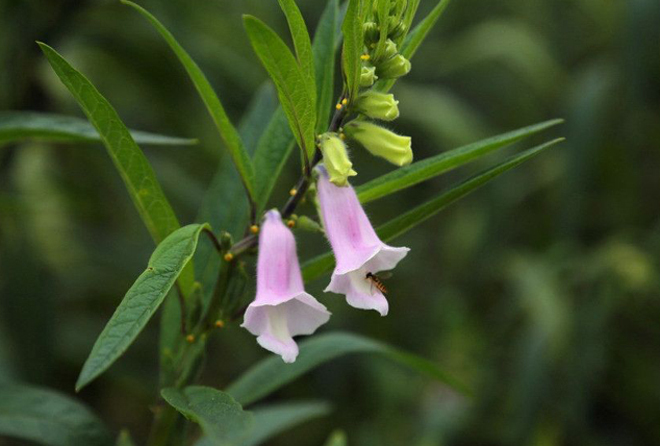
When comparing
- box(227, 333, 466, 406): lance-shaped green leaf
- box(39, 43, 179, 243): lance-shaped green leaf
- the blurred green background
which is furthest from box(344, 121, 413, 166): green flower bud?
the blurred green background

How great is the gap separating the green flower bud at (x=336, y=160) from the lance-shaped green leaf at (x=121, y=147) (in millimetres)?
253

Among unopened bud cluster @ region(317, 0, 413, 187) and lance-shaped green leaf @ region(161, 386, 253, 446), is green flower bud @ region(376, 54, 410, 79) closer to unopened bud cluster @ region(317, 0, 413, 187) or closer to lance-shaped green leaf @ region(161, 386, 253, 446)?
unopened bud cluster @ region(317, 0, 413, 187)

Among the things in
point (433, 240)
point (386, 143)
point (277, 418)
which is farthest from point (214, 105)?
point (433, 240)

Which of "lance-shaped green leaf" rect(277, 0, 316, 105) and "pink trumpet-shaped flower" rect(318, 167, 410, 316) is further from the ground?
"lance-shaped green leaf" rect(277, 0, 316, 105)

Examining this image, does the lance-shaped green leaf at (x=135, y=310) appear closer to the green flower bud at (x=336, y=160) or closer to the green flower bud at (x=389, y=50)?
the green flower bud at (x=336, y=160)

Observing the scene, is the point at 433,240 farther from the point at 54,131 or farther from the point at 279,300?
the point at 279,300

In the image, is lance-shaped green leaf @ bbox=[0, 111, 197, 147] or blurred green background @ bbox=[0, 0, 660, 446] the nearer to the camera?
lance-shaped green leaf @ bbox=[0, 111, 197, 147]

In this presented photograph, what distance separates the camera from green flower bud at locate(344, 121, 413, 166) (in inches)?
47.6

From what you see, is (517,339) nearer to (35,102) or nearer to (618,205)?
(618,205)

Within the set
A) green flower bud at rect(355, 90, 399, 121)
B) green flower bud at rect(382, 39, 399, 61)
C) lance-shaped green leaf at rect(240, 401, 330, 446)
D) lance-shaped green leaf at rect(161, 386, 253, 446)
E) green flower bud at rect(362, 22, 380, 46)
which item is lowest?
lance-shaped green leaf at rect(240, 401, 330, 446)

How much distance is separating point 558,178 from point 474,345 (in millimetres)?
762

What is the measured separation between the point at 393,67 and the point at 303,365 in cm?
61

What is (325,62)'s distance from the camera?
1.40 m

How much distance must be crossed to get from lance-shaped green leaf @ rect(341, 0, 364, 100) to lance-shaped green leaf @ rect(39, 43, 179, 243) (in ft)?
1.01
